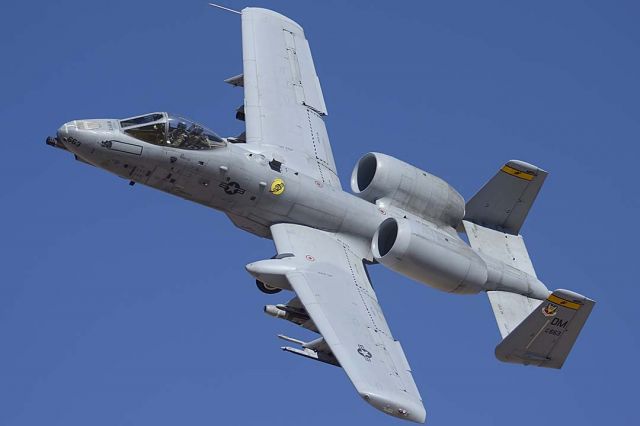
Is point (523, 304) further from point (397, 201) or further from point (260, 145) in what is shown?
point (260, 145)

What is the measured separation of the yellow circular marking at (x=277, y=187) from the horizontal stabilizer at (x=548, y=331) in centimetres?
703

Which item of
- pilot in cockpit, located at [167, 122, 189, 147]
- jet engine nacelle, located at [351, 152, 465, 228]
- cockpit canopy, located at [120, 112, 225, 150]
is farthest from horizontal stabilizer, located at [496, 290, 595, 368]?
pilot in cockpit, located at [167, 122, 189, 147]

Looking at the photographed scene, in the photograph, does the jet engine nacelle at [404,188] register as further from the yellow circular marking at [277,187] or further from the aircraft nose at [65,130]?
the aircraft nose at [65,130]

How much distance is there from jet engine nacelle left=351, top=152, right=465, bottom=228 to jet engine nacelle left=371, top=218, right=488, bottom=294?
1365 millimetres

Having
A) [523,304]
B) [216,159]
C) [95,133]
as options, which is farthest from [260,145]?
[523,304]

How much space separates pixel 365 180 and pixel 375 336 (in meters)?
6.15

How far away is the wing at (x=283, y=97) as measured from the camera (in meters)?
42.8

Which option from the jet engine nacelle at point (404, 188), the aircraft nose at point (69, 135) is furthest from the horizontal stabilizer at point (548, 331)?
the aircraft nose at point (69, 135)

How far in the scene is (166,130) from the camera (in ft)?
130

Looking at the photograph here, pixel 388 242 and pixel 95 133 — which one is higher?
pixel 95 133

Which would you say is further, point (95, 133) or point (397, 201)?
point (397, 201)

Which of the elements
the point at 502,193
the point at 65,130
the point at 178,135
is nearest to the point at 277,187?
the point at 178,135

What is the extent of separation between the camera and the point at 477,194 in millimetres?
43875

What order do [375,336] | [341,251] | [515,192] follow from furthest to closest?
[515,192]
[341,251]
[375,336]
